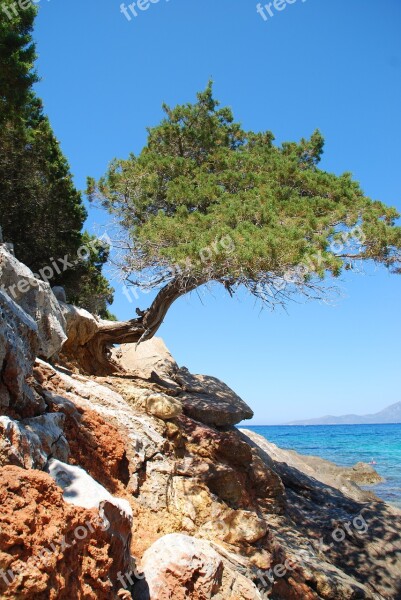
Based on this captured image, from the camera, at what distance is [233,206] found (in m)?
9.09

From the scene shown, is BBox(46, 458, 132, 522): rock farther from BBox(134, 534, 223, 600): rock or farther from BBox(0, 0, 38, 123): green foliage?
BBox(0, 0, 38, 123): green foliage

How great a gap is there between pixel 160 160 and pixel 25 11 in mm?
4499

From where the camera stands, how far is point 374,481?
2042 centimetres

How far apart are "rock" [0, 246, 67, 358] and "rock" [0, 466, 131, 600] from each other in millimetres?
3415

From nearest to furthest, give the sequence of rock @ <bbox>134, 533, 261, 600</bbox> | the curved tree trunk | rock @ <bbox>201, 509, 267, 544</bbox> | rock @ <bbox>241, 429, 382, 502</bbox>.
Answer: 1. rock @ <bbox>134, 533, 261, 600</bbox>
2. rock @ <bbox>201, 509, 267, 544</bbox>
3. the curved tree trunk
4. rock @ <bbox>241, 429, 382, 502</bbox>

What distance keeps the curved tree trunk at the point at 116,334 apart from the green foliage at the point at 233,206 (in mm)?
772

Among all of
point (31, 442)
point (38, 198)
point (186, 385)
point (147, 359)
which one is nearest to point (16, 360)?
point (31, 442)

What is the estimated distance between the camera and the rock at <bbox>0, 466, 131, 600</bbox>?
292cm

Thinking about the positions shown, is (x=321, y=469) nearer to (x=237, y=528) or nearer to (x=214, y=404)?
(x=214, y=404)

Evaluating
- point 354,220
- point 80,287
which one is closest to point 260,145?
point 354,220

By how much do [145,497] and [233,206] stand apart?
525 centimetres

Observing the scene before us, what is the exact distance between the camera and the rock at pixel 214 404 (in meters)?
9.77

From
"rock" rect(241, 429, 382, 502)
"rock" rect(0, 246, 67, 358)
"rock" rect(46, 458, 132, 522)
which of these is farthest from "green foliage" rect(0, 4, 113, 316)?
"rock" rect(46, 458, 132, 522)

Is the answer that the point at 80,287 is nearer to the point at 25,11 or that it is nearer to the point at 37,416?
the point at 25,11
